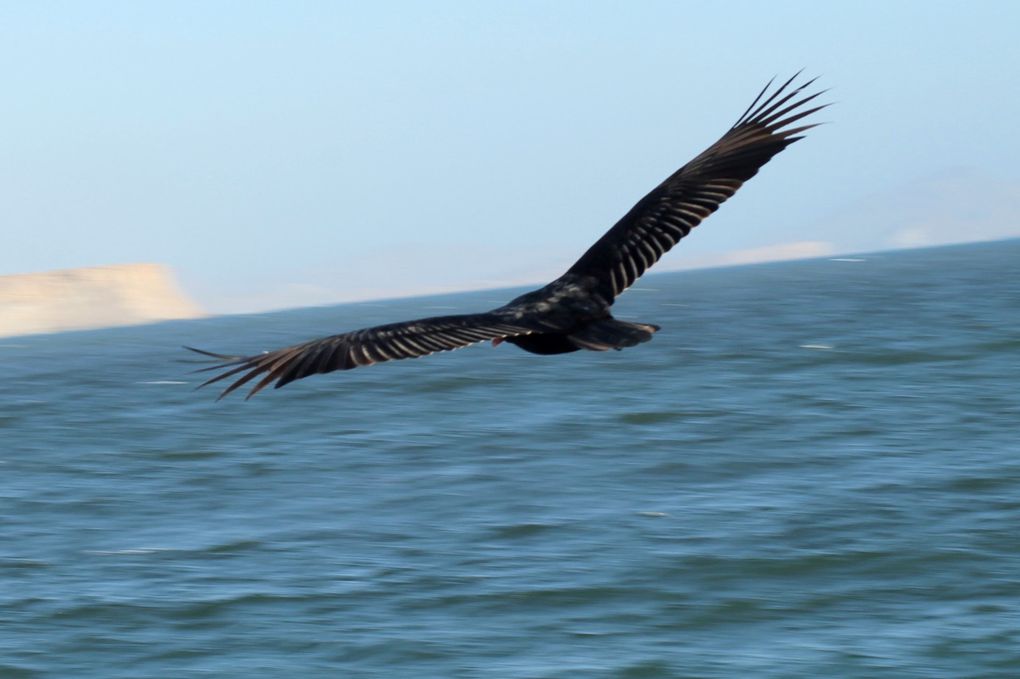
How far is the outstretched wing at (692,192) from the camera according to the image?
12.8 meters

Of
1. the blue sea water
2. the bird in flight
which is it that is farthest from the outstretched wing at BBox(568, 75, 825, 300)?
the blue sea water

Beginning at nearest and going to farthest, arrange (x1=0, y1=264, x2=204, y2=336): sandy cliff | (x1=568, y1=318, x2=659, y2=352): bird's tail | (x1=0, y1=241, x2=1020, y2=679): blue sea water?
(x1=568, y1=318, x2=659, y2=352): bird's tail < (x1=0, y1=241, x2=1020, y2=679): blue sea water < (x1=0, y1=264, x2=204, y2=336): sandy cliff

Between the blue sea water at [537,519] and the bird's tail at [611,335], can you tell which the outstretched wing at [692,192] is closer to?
the bird's tail at [611,335]

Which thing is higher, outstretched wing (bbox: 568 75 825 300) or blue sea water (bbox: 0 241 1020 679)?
outstretched wing (bbox: 568 75 825 300)

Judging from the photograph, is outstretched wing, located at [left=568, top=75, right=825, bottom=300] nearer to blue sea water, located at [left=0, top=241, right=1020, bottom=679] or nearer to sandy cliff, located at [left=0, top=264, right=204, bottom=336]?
blue sea water, located at [left=0, top=241, right=1020, bottom=679]

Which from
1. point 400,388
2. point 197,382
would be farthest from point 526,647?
point 197,382

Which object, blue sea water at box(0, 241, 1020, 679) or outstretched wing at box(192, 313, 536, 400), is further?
A: blue sea water at box(0, 241, 1020, 679)

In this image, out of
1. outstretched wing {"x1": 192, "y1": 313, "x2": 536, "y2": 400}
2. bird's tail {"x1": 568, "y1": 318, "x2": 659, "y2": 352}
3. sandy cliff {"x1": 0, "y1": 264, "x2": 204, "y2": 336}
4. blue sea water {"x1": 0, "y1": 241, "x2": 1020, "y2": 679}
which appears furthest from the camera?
sandy cliff {"x1": 0, "y1": 264, "x2": 204, "y2": 336}

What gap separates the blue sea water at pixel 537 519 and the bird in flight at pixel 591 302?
5207 millimetres

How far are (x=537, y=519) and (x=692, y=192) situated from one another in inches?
489

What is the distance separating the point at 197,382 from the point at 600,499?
30.5 meters

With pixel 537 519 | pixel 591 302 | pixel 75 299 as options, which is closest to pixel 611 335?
pixel 591 302

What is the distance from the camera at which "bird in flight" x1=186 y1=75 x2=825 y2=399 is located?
10.0m

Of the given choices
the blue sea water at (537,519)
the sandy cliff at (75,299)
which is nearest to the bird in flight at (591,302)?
the blue sea water at (537,519)
